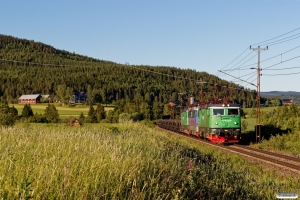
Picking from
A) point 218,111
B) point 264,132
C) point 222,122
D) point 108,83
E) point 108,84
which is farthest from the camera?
point 108,83

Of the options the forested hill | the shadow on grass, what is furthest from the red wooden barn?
the shadow on grass

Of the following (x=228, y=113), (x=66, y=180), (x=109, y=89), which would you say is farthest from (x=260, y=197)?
(x=109, y=89)

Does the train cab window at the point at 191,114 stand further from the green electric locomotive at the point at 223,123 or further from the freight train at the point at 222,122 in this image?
the green electric locomotive at the point at 223,123

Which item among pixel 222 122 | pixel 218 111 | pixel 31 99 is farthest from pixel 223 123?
pixel 31 99

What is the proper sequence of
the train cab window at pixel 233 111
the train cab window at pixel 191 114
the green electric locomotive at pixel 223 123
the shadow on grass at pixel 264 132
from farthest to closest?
→ the train cab window at pixel 191 114 → the shadow on grass at pixel 264 132 → the train cab window at pixel 233 111 → the green electric locomotive at pixel 223 123

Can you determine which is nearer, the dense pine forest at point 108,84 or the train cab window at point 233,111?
the train cab window at point 233,111

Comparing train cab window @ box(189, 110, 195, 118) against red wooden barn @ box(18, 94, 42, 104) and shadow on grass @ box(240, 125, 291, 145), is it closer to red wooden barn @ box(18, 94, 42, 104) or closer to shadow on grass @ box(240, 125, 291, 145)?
shadow on grass @ box(240, 125, 291, 145)

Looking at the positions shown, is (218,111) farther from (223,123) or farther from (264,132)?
(264,132)

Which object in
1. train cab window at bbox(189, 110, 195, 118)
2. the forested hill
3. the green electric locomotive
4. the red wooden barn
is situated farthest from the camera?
the forested hill

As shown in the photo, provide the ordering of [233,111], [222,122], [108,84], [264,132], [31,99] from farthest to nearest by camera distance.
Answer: [108,84]
[31,99]
[264,132]
[233,111]
[222,122]

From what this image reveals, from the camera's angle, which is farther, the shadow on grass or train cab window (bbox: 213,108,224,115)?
the shadow on grass

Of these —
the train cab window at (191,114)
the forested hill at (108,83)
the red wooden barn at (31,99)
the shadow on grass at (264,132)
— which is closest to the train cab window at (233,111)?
the shadow on grass at (264,132)

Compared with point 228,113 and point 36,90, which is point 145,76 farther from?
point 228,113

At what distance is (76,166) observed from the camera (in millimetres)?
5820
